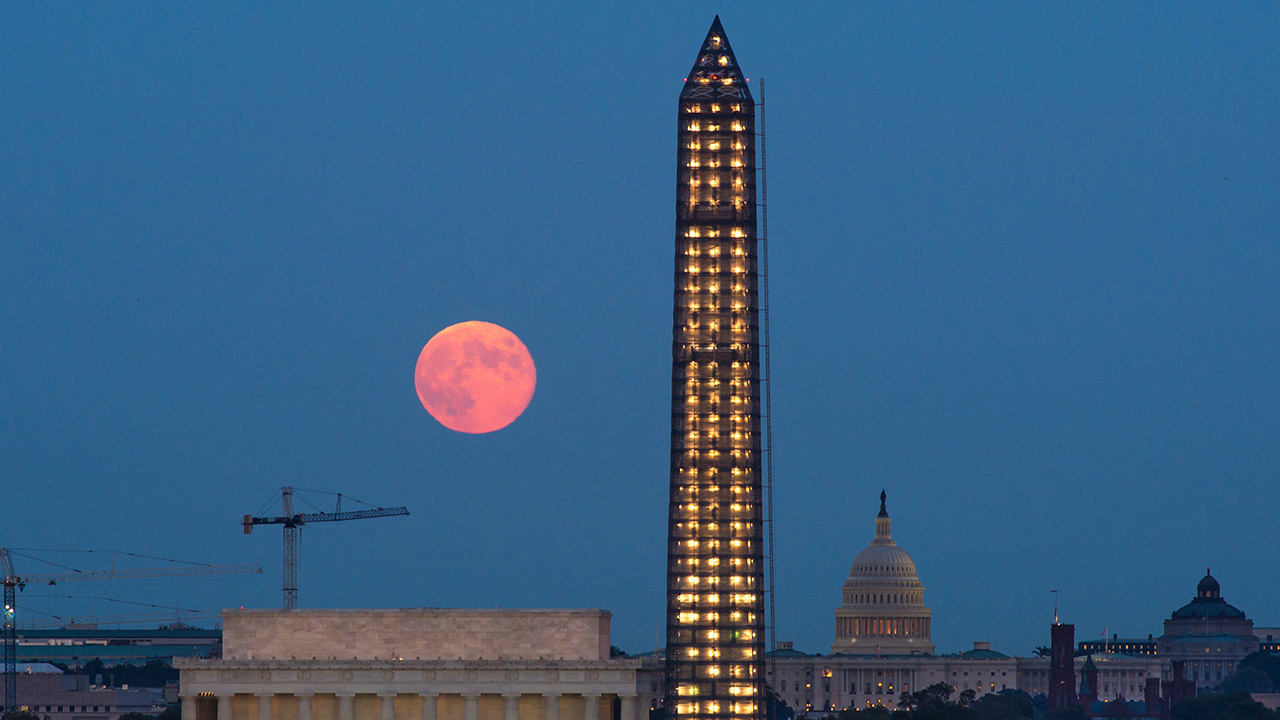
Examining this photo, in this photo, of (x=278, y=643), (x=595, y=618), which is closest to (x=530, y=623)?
(x=595, y=618)

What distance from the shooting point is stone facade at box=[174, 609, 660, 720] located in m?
156

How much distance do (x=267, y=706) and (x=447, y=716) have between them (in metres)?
9.78

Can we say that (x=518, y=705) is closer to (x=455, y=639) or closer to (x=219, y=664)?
(x=455, y=639)

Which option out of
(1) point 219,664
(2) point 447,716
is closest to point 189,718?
(1) point 219,664

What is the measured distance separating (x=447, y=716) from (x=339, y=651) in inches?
272

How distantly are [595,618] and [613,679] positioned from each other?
362 cm

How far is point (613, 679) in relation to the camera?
15612 centimetres

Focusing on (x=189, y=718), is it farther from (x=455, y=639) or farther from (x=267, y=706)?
(x=455, y=639)

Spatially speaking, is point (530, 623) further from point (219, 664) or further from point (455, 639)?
point (219, 664)

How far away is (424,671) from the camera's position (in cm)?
15600

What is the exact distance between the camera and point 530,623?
157 meters

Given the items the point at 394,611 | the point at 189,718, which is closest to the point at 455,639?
the point at 394,611

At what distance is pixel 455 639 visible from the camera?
515 feet

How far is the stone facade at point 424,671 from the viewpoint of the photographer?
156 metres
